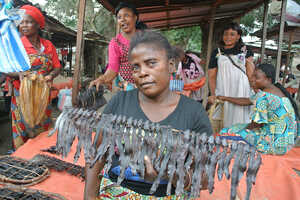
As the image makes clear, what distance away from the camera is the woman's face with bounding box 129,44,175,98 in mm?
1290

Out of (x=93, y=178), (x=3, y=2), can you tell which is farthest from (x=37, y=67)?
(x=93, y=178)

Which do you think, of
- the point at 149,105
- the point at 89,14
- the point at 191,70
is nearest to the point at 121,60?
the point at 149,105

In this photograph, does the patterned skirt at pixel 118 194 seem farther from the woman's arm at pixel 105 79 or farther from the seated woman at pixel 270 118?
the seated woman at pixel 270 118

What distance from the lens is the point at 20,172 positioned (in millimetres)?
2096

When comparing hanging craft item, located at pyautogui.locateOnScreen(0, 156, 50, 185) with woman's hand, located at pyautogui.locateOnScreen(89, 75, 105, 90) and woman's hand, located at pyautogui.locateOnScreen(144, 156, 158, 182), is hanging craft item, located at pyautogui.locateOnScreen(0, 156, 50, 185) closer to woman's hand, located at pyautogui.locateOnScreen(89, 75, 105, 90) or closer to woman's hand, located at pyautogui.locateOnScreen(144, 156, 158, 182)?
woman's hand, located at pyautogui.locateOnScreen(89, 75, 105, 90)

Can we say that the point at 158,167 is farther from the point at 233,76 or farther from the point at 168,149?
the point at 233,76

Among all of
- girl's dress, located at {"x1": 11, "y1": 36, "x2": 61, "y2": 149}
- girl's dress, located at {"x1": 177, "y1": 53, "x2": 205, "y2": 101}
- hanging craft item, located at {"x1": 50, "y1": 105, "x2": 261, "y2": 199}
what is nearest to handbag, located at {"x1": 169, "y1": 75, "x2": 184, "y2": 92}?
girl's dress, located at {"x1": 177, "y1": 53, "x2": 205, "y2": 101}

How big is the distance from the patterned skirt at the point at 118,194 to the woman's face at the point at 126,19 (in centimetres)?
206

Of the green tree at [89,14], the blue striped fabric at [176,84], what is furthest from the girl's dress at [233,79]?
the green tree at [89,14]

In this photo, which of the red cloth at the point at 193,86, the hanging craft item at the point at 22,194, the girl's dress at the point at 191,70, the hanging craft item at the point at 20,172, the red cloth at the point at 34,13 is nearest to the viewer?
the hanging craft item at the point at 22,194

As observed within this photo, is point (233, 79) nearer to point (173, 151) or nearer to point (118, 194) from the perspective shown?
point (118, 194)

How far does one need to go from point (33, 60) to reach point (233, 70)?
3.20 m

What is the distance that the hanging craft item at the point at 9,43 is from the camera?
1465 millimetres

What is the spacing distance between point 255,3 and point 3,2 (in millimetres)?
6398
